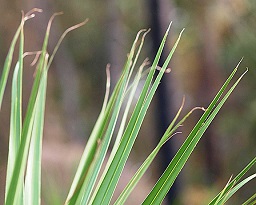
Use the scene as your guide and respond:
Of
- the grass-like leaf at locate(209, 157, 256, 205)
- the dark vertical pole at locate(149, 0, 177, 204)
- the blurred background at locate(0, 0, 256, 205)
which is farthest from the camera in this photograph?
the blurred background at locate(0, 0, 256, 205)

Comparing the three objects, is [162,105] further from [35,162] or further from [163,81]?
[35,162]

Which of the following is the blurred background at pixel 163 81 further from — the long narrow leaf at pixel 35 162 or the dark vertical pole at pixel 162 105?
the long narrow leaf at pixel 35 162

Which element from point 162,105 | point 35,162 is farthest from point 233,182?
point 162,105

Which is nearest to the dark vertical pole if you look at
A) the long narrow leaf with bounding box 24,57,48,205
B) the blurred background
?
the blurred background

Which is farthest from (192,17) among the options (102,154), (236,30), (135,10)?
(102,154)

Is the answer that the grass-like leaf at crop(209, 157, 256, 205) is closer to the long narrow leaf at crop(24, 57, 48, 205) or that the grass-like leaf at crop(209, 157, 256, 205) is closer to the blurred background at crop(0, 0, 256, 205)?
the long narrow leaf at crop(24, 57, 48, 205)

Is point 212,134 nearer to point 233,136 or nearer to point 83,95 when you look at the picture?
point 233,136

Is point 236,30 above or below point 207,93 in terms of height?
above

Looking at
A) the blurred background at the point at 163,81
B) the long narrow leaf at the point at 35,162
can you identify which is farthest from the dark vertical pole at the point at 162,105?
the long narrow leaf at the point at 35,162
